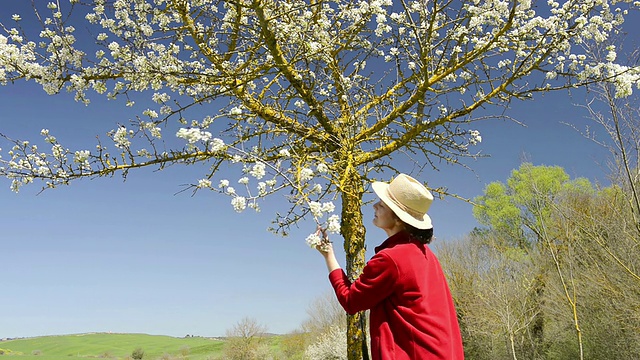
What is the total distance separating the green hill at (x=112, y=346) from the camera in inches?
1759

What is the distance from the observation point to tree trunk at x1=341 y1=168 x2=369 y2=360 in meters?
4.60

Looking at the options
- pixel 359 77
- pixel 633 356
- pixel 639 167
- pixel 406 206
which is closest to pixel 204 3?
pixel 359 77

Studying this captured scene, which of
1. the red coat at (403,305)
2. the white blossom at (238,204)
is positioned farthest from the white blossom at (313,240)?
the white blossom at (238,204)

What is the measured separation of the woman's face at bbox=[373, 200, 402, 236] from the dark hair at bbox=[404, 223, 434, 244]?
60 mm

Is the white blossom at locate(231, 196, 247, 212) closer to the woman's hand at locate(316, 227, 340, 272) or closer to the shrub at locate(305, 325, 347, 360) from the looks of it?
the woman's hand at locate(316, 227, 340, 272)

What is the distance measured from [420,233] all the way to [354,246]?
1.91 metres

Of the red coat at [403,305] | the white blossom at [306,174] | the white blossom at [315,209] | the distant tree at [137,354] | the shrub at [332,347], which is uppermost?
the distant tree at [137,354]

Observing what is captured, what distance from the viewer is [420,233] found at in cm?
289

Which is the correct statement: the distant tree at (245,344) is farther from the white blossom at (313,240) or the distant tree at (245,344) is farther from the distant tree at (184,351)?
the white blossom at (313,240)

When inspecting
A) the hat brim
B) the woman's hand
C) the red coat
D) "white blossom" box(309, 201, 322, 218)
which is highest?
"white blossom" box(309, 201, 322, 218)

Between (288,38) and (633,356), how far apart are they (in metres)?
15.1

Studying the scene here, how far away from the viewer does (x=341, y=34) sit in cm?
551

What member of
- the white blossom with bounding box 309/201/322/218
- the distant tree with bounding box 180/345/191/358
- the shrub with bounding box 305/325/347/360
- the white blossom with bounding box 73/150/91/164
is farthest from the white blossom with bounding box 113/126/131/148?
the distant tree with bounding box 180/345/191/358

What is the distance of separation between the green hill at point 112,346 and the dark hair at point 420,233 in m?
40.7
